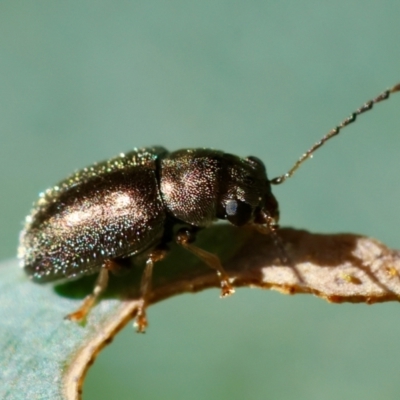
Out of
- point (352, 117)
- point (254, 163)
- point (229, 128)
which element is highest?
point (352, 117)

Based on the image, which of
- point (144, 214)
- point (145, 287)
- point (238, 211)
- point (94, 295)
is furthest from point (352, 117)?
point (94, 295)

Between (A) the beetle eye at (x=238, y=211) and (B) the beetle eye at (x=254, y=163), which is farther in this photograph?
(B) the beetle eye at (x=254, y=163)

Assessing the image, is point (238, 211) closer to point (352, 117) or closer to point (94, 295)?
point (352, 117)

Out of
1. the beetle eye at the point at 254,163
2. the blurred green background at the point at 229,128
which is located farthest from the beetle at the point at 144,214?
the blurred green background at the point at 229,128

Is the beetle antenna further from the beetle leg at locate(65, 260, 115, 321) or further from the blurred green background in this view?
the blurred green background

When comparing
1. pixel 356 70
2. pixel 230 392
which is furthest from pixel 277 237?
pixel 356 70

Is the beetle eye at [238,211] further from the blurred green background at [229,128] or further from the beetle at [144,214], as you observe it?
the blurred green background at [229,128]

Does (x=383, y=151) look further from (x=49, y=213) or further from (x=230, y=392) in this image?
(x=49, y=213)
